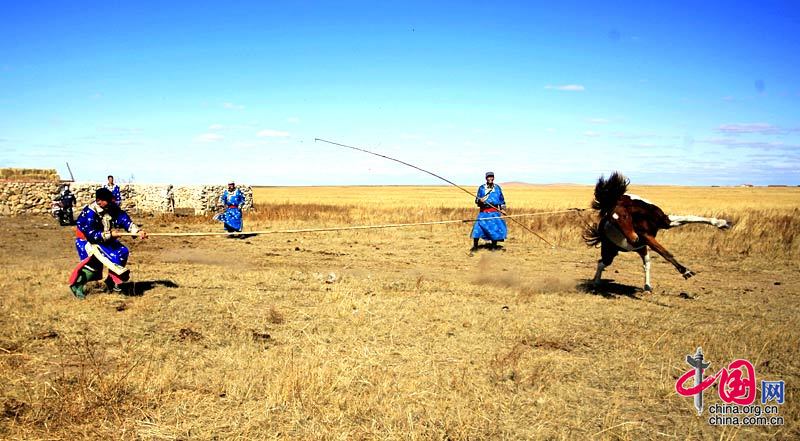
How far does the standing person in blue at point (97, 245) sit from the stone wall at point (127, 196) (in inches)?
738

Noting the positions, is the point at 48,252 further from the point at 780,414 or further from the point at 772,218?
the point at 772,218

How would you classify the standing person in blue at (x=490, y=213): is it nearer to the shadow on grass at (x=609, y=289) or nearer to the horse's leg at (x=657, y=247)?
the shadow on grass at (x=609, y=289)

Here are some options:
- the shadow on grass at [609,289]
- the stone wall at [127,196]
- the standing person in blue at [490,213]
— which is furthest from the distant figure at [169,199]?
the shadow on grass at [609,289]

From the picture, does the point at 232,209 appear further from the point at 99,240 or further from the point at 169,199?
the point at 169,199

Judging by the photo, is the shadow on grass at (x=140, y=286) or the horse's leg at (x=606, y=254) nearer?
the shadow on grass at (x=140, y=286)

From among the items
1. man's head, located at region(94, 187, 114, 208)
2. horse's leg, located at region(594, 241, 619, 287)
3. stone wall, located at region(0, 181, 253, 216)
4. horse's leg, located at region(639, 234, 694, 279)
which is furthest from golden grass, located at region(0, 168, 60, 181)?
horse's leg, located at region(639, 234, 694, 279)

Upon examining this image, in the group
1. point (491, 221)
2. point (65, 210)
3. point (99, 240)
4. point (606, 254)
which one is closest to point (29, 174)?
point (65, 210)

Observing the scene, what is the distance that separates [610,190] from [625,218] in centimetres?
57

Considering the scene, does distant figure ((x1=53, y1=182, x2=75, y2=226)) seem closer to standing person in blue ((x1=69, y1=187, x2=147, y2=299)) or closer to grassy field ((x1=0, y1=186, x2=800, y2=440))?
grassy field ((x1=0, y1=186, x2=800, y2=440))

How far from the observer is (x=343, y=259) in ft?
45.5

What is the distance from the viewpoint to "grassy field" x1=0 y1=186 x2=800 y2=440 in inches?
169

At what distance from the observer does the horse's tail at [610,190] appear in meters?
9.40

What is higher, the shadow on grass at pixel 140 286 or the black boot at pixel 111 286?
the black boot at pixel 111 286

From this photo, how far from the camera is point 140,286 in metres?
9.44
